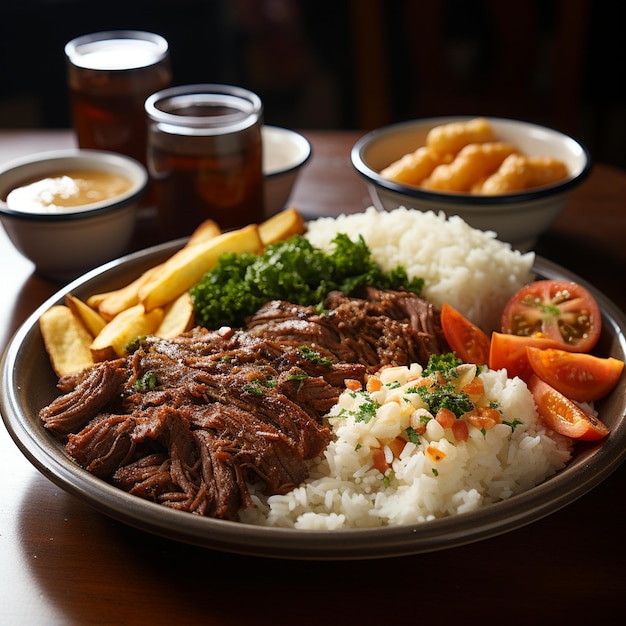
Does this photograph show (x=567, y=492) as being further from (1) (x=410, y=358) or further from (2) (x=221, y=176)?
(2) (x=221, y=176)

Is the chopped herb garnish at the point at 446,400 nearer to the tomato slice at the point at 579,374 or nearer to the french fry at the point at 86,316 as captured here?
the tomato slice at the point at 579,374

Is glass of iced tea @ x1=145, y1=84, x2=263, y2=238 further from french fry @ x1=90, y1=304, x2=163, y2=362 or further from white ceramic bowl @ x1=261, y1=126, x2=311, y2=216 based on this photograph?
french fry @ x1=90, y1=304, x2=163, y2=362

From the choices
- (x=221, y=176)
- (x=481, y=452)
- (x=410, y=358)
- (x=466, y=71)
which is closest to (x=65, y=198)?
(x=221, y=176)

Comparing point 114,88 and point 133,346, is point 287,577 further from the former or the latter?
point 114,88

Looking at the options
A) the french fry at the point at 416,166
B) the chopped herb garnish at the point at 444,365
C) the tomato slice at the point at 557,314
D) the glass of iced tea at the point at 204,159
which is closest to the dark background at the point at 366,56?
the french fry at the point at 416,166

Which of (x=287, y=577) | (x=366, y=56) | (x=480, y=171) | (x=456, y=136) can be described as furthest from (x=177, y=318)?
(x=366, y=56)

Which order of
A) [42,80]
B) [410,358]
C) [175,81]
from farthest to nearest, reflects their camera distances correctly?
[175,81] → [42,80] → [410,358]
